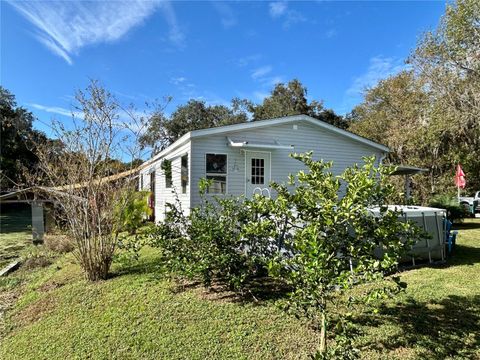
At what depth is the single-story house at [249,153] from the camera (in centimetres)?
989

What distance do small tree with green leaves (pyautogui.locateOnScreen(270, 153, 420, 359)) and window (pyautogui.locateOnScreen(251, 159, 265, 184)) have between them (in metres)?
7.63

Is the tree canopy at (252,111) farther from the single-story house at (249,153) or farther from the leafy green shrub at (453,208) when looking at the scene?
the leafy green shrub at (453,208)

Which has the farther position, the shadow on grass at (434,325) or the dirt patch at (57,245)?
the dirt patch at (57,245)

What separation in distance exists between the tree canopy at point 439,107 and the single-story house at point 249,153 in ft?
24.6

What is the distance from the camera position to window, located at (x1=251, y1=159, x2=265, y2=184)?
1073 centimetres

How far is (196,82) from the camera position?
18781 mm

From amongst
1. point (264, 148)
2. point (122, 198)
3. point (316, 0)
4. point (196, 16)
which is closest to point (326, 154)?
point (264, 148)

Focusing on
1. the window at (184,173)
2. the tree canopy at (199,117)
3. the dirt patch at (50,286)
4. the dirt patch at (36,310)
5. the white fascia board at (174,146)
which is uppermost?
the tree canopy at (199,117)

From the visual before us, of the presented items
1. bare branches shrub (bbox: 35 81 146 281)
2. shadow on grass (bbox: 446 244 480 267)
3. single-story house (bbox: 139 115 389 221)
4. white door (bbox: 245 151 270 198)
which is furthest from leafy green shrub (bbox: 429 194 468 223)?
bare branches shrub (bbox: 35 81 146 281)

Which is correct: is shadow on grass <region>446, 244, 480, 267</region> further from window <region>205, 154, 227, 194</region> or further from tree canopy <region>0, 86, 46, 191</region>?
tree canopy <region>0, 86, 46, 191</region>

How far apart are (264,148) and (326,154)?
105 inches

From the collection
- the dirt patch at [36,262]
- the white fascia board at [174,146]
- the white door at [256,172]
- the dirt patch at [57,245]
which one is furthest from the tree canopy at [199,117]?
the dirt patch at [36,262]

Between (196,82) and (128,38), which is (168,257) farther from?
(196,82)

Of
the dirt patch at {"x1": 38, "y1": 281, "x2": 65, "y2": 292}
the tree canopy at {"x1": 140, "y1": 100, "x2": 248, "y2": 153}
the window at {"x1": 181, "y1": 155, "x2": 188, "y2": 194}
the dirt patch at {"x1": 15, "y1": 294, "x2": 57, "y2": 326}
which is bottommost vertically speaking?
the dirt patch at {"x1": 15, "y1": 294, "x2": 57, "y2": 326}
